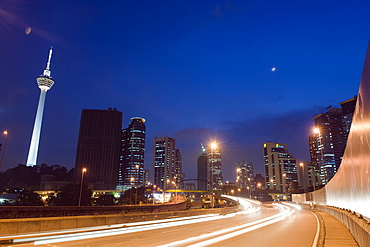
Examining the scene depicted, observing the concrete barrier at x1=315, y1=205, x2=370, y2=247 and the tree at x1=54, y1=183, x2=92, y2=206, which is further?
the tree at x1=54, y1=183, x2=92, y2=206

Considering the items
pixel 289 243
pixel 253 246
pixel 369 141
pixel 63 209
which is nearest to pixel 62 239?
pixel 253 246

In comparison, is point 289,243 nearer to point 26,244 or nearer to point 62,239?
point 62,239

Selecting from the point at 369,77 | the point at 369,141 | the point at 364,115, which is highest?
the point at 369,77

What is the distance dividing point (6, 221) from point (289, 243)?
1574cm

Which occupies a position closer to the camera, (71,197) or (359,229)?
(359,229)

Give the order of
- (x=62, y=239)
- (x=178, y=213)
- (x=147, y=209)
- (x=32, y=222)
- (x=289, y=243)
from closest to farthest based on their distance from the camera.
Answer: (x=289, y=243) → (x=62, y=239) → (x=32, y=222) → (x=178, y=213) → (x=147, y=209)

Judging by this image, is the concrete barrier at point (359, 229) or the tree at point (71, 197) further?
the tree at point (71, 197)

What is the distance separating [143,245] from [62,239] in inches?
190

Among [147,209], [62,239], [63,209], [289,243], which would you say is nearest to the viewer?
[289,243]

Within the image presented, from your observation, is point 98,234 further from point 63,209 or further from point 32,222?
point 63,209

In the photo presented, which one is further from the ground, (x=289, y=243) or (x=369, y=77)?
(x=369, y=77)

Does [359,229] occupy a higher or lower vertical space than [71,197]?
higher

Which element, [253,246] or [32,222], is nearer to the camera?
[253,246]

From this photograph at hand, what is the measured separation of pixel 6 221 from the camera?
52.7ft
